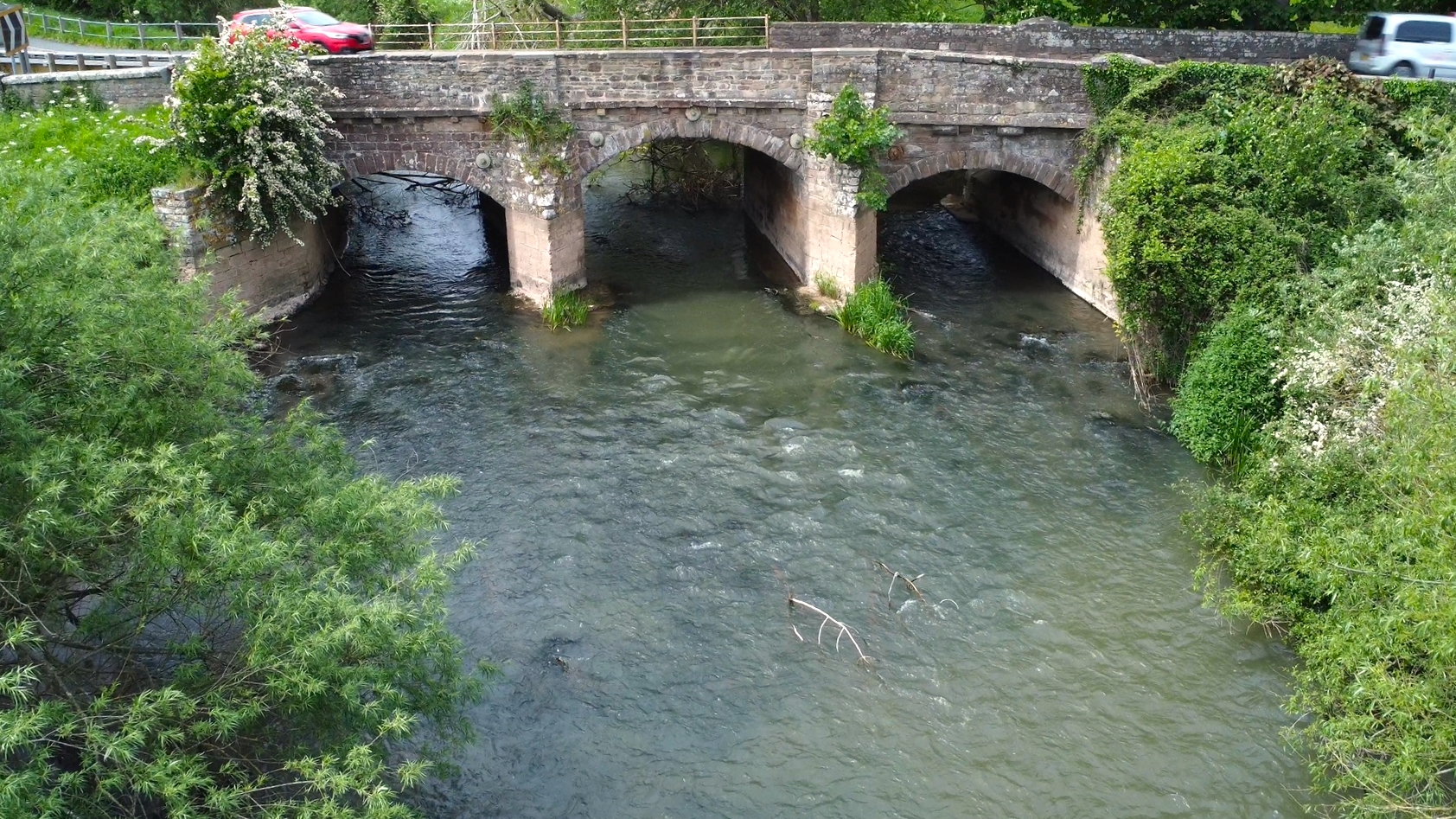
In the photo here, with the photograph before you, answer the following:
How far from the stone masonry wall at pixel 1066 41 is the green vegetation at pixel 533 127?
599 cm

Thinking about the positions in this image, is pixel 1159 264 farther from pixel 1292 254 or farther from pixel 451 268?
pixel 451 268

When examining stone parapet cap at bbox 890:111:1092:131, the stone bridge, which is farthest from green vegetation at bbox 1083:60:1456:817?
the stone bridge

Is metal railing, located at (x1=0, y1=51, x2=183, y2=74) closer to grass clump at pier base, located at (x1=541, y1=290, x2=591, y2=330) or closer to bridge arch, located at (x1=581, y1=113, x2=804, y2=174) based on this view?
bridge arch, located at (x1=581, y1=113, x2=804, y2=174)

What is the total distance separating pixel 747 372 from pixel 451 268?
29.9 feet

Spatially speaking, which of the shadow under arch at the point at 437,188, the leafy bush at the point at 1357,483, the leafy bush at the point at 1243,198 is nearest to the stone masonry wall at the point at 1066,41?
the leafy bush at the point at 1243,198

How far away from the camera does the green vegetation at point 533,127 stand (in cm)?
2231

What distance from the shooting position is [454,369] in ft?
68.0

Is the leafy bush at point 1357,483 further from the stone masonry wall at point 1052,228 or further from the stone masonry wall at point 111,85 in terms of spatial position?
the stone masonry wall at point 111,85

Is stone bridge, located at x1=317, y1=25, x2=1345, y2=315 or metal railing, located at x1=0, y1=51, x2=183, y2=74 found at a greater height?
metal railing, located at x1=0, y1=51, x2=183, y2=74

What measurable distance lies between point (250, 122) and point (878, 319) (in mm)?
12119

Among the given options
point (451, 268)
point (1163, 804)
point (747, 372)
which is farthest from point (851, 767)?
point (451, 268)

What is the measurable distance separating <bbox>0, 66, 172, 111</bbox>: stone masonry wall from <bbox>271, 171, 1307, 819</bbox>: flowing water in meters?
5.46

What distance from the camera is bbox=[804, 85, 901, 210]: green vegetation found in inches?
854

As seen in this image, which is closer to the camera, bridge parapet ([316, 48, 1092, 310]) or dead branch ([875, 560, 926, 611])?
dead branch ([875, 560, 926, 611])
